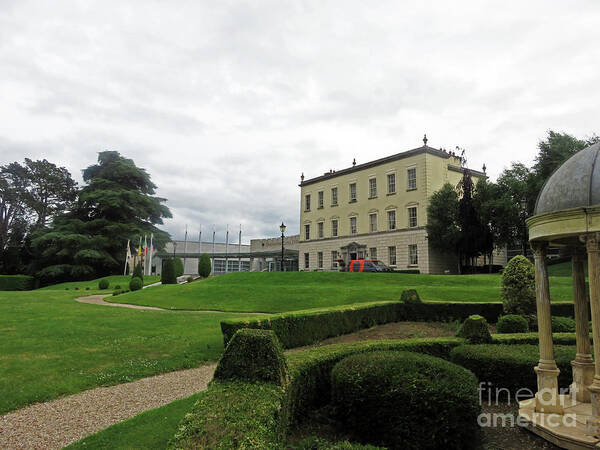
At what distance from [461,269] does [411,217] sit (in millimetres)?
6758

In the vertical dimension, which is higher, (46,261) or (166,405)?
(46,261)

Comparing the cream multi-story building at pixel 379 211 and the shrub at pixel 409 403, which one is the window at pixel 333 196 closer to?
the cream multi-story building at pixel 379 211

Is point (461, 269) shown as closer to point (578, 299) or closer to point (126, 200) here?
point (578, 299)

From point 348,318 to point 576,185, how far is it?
9.43 meters

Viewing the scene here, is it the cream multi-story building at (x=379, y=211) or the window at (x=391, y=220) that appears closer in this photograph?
the cream multi-story building at (x=379, y=211)

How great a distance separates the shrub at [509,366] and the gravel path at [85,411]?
5380mm

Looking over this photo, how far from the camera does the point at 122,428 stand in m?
5.35

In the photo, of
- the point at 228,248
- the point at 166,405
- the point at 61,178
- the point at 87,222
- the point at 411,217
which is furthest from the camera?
the point at 228,248

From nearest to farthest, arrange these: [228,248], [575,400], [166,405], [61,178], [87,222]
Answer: [575,400], [166,405], [87,222], [61,178], [228,248]

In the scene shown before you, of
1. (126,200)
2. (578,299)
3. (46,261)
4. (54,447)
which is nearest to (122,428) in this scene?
(54,447)

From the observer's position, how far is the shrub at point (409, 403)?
15.4 feet

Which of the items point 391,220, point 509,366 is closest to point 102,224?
point 391,220

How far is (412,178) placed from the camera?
125 ft

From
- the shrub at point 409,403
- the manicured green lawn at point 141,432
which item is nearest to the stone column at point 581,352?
the shrub at point 409,403
